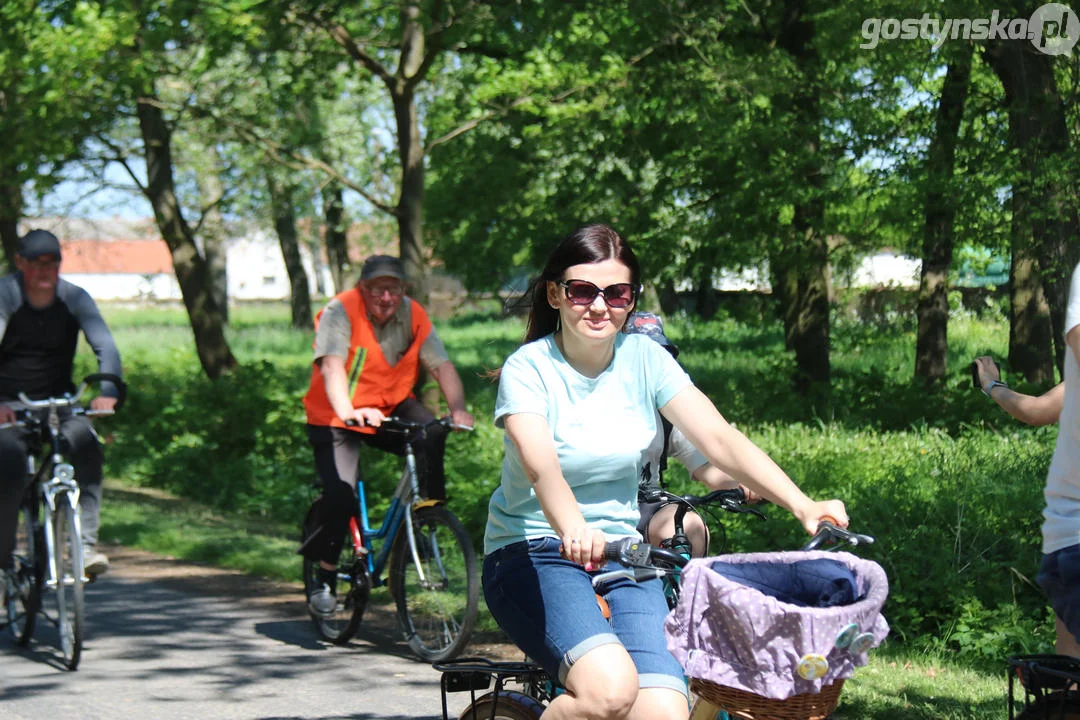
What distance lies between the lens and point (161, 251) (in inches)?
5413

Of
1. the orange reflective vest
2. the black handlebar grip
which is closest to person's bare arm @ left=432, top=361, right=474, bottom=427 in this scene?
the orange reflective vest

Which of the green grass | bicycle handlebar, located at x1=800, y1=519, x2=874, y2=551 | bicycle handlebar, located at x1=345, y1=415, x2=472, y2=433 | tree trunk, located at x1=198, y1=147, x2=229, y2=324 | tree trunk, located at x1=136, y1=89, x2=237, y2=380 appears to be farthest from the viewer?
tree trunk, located at x1=198, y1=147, x2=229, y2=324

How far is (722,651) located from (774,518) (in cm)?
548

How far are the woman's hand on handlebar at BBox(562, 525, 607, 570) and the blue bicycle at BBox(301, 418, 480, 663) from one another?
11.9 ft

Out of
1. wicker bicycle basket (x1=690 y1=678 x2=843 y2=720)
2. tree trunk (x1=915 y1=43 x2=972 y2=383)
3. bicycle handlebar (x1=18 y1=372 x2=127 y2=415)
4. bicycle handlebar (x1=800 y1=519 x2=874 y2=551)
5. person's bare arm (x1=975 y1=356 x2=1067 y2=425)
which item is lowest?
wicker bicycle basket (x1=690 y1=678 x2=843 y2=720)

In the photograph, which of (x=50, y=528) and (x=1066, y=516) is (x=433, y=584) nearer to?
(x=50, y=528)

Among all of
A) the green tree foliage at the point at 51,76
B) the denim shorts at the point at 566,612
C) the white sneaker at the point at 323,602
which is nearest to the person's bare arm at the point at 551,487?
the denim shorts at the point at 566,612

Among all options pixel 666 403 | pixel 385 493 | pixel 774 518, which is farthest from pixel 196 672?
pixel 385 493

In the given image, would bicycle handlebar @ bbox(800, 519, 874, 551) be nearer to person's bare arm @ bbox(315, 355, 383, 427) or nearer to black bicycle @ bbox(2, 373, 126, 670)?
person's bare arm @ bbox(315, 355, 383, 427)

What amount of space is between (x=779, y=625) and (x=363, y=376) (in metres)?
4.99

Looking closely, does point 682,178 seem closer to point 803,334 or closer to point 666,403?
point 803,334

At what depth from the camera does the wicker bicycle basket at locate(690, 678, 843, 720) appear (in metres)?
2.80

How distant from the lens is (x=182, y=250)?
17797 mm

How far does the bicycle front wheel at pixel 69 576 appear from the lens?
6902 mm
